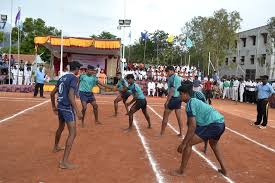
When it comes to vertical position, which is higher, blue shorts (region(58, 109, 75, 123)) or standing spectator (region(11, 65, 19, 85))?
standing spectator (region(11, 65, 19, 85))

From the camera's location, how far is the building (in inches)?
2074

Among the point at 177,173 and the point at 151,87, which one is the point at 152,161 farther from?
the point at 151,87

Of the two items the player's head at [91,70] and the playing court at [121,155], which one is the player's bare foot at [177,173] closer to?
the playing court at [121,155]

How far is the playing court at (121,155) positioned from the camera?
23.5 feet

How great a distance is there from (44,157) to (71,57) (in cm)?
2760

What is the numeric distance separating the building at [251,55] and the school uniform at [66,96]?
4431cm

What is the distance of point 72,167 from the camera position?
751cm

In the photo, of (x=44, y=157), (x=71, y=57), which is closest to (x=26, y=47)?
(x=71, y=57)

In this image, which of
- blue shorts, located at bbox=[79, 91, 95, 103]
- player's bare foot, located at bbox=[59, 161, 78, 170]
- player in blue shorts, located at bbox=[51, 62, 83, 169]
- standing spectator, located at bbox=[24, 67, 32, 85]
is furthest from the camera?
standing spectator, located at bbox=[24, 67, 32, 85]

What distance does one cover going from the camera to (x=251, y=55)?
58250mm

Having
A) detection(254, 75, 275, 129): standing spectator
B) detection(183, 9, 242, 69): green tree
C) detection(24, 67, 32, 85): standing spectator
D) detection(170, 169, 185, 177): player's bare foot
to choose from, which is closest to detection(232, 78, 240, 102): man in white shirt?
detection(183, 9, 242, 69): green tree

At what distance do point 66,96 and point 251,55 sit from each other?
2099 inches

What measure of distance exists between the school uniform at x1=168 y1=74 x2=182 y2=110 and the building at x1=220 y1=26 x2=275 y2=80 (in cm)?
4022

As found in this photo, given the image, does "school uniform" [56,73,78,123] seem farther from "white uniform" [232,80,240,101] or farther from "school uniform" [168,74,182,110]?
"white uniform" [232,80,240,101]
